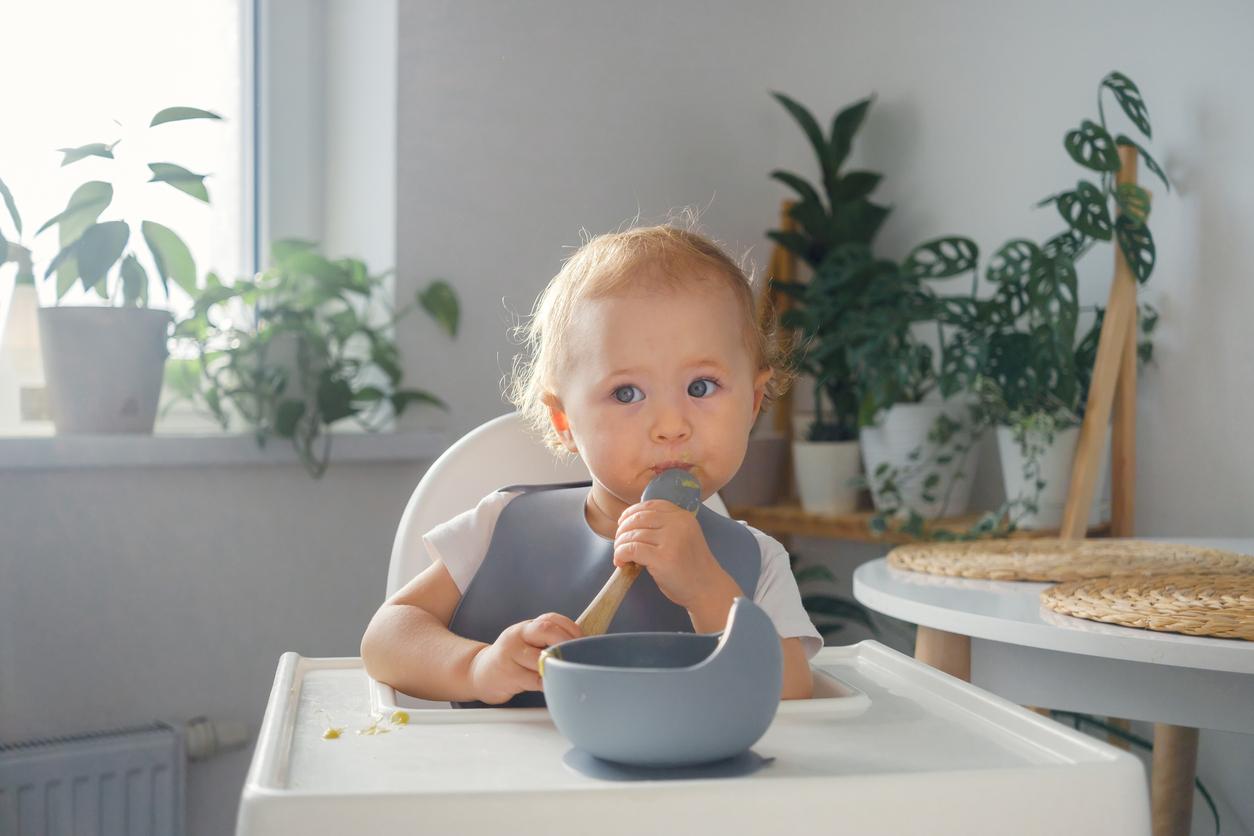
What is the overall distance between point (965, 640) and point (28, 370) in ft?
4.30

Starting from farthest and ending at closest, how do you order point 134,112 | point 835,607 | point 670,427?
point 835,607, point 134,112, point 670,427

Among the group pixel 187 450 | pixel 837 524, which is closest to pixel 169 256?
pixel 187 450

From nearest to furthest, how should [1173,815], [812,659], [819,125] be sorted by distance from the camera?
1. [812,659]
2. [1173,815]
3. [819,125]

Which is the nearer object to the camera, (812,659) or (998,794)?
(998,794)

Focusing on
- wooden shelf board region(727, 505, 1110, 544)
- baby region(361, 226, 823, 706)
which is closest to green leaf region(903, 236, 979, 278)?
wooden shelf board region(727, 505, 1110, 544)

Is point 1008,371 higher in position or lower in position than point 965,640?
higher

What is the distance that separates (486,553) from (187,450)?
2.92 feet

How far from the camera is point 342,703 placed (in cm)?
71

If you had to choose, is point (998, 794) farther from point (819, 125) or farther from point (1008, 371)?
point (819, 125)

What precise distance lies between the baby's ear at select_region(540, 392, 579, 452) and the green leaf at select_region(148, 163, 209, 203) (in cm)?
85

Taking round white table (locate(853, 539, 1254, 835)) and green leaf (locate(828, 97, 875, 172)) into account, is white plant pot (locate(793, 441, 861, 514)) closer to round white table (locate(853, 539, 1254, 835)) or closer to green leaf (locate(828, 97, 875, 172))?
green leaf (locate(828, 97, 875, 172))

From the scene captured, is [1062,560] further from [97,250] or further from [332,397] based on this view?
[97,250]

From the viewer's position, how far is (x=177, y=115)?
1521 millimetres

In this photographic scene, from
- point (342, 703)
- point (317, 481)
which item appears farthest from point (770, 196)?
point (342, 703)
